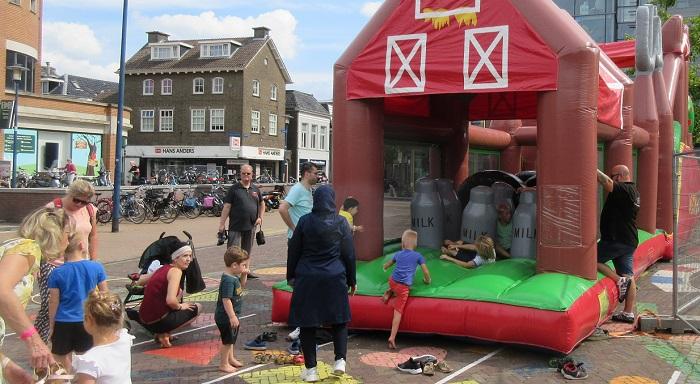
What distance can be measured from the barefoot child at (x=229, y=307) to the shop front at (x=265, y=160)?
3735 cm

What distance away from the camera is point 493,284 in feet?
21.2

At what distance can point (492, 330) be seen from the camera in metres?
6.11

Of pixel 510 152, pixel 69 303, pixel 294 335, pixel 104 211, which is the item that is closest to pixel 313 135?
pixel 104 211

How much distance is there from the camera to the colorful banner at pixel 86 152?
1177 inches

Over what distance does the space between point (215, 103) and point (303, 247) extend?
40.1 metres

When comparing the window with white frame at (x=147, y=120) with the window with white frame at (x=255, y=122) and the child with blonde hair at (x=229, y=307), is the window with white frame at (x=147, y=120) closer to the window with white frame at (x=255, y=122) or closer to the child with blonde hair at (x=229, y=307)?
the window with white frame at (x=255, y=122)

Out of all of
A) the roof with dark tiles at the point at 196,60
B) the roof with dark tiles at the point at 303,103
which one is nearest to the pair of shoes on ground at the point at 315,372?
the roof with dark tiles at the point at 196,60

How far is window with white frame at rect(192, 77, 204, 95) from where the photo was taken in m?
44.4

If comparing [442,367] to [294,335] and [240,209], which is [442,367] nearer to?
[294,335]

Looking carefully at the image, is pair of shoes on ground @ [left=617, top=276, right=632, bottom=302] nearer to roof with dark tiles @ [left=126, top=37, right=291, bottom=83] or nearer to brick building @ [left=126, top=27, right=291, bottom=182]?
brick building @ [left=126, top=27, right=291, bottom=182]

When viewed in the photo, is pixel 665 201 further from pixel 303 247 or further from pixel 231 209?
pixel 303 247

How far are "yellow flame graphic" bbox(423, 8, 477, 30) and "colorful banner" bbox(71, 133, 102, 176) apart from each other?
1023 inches

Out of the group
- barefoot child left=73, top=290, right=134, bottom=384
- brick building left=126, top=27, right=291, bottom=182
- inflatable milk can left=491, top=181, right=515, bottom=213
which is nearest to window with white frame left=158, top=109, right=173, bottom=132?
brick building left=126, top=27, right=291, bottom=182

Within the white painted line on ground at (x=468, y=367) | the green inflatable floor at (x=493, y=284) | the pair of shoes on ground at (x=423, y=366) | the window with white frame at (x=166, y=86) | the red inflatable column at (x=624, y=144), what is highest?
the window with white frame at (x=166, y=86)
